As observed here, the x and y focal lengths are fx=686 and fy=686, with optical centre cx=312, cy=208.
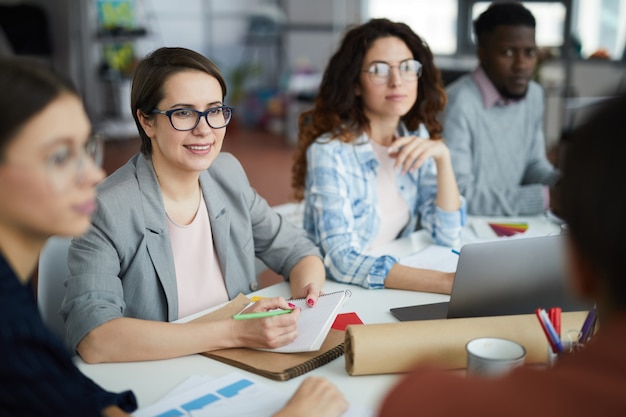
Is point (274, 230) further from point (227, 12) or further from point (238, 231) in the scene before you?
point (227, 12)

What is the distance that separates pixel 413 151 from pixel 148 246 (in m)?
0.91

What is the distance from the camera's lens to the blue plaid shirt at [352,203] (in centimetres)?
198

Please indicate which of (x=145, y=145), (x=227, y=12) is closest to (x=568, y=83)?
(x=145, y=145)

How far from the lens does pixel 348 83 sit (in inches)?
88.2

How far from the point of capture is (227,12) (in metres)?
8.98

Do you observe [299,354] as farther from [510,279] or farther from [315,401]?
[510,279]

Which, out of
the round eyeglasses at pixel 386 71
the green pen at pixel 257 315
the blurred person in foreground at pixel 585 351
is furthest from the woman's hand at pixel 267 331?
the round eyeglasses at pixel 386 71

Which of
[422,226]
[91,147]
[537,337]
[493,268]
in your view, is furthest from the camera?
[422,226]

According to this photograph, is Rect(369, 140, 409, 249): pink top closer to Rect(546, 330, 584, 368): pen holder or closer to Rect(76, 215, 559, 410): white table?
Rect(76, 215, 559, 410): white table

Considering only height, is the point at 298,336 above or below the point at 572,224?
below

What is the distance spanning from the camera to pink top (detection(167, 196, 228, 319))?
5.57 ft

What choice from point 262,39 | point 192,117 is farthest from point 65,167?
point 262,39

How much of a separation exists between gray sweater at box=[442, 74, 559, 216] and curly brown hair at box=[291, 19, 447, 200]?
45cm

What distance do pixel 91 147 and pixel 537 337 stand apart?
2.83ft
